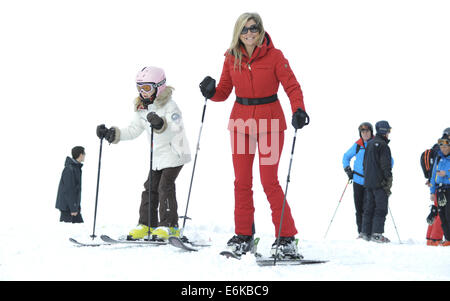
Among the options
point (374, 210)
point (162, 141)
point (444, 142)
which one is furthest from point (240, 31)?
point (374, 210)

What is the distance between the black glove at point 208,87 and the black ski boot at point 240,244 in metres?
1.41

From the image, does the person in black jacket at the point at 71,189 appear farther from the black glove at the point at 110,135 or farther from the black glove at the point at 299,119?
the black glove at the point at 299,119

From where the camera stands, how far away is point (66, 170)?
999 centimetres

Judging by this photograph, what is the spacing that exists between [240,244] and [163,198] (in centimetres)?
132

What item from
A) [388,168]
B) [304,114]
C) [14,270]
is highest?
[304,114]

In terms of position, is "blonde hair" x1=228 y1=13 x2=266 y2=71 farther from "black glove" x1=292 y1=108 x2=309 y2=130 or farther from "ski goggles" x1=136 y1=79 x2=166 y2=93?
"ski goggles" x1=136 y1=79 x2=166 y2=93

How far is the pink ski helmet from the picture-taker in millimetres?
6301

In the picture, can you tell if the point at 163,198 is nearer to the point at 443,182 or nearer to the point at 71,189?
the point at 71,189

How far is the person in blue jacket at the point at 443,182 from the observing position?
28.0 ft

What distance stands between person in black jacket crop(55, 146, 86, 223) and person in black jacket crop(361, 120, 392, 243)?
500 cm
